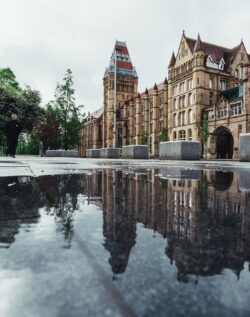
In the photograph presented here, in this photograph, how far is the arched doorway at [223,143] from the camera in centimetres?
4174

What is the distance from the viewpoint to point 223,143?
1674 inches

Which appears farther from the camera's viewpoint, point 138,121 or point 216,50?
point 138,121

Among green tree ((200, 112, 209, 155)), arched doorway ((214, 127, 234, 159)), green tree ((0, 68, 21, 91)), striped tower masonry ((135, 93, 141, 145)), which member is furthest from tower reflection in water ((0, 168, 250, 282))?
striped tower masonry ((135, 93, 141, 145))

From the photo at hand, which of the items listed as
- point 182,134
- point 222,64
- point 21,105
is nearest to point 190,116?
point 182,134

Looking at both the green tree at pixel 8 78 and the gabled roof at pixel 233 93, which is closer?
the green tree at pixel 8 78

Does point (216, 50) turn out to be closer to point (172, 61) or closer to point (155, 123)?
point (172, 61)

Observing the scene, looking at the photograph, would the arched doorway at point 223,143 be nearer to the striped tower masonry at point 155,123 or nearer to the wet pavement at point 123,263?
the striped tower masonry at point 155,123

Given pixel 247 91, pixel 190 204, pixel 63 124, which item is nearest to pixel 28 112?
pixel 63 124

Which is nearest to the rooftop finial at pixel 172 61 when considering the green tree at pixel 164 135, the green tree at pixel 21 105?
the green tree at pixel 164 135

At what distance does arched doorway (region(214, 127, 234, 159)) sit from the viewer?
4174cm

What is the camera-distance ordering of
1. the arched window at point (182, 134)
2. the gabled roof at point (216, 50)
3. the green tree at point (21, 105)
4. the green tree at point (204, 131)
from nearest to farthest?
the green tree at point (21, 105) < the green tree at point (204, 131) < the arched window at point (182, 134) < the gabled roof at point (216, 50)

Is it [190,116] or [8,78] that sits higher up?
[8,78]

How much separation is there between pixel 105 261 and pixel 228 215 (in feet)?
3.39

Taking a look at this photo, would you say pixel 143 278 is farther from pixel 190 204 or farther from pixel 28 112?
pixel 28 112
